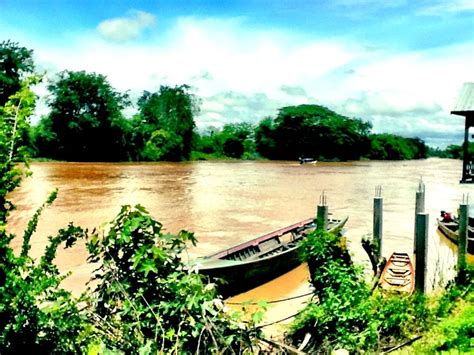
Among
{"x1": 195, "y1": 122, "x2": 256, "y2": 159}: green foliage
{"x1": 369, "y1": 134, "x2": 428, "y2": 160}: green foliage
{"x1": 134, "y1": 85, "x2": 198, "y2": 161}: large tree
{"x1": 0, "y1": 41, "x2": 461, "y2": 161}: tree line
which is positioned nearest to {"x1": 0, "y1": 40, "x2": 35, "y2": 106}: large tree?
{"x1": 0, "y1": 41, "x2": 461, "y2": 161}: tree line

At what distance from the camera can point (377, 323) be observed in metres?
5.82

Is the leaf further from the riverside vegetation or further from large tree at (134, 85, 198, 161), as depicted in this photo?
large tree at (134, 85, 198, 161)

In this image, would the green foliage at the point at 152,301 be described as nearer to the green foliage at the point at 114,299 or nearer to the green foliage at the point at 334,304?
the green foliage at the point at 114,299

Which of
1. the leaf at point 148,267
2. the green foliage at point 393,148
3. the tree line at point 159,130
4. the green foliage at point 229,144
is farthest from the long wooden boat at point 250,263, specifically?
the green foliage at point 393,148

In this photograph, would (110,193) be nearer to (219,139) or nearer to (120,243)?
(120,243)

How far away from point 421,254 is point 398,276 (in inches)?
52.9

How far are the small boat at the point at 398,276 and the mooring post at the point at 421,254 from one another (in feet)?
1.17

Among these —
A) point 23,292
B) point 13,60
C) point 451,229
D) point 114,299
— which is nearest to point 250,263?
point 114,299

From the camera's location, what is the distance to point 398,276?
8.98m

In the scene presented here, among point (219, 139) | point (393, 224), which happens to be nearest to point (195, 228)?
point (393, 224)

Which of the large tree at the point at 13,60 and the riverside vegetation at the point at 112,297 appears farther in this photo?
the large tree at the point at 13,60

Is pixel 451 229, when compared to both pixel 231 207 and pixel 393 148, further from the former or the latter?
pixel 393 148

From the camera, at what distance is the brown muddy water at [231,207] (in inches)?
498

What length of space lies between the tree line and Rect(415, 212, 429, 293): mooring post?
26987 millimetres
